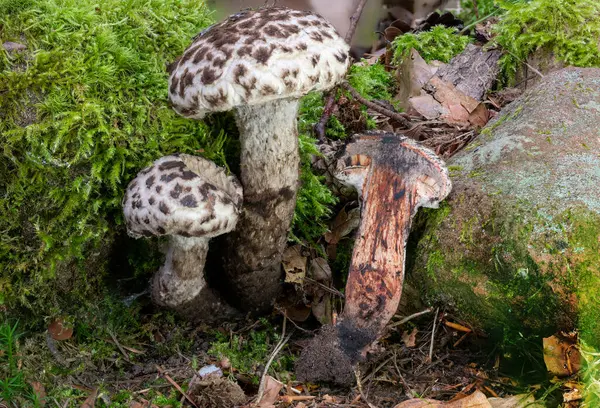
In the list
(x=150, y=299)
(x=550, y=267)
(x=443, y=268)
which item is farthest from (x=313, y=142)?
(x=550, y=267)

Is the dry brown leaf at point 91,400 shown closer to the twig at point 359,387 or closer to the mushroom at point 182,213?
the mushroom at point 182,213

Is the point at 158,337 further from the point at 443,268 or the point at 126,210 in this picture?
the point at 443,268

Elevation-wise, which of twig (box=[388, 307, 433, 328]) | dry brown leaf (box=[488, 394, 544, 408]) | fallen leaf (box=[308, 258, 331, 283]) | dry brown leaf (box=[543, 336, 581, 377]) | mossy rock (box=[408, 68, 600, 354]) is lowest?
fallen leaf (box=[308, 258, 331, 283])

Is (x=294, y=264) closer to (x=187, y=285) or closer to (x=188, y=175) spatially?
(x=187, y=285)

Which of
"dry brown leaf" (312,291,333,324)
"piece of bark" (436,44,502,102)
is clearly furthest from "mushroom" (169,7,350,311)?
"piece of bark" (436,44,502,102)

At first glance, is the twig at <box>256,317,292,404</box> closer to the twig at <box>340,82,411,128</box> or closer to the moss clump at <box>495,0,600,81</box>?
the twig at <box>340,82,411,128</box>

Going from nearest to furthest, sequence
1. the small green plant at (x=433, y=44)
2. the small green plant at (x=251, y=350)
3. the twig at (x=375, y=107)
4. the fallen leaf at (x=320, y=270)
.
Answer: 1. the small green plant at (x=251, y=350)
2. the fallen leaf at (x=320, y=270)
3. the twig at (x=375, y=107)
4. the small green plant at (x=433, y=44)

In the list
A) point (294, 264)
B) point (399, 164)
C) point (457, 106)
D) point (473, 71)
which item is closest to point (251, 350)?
point (294, 264)

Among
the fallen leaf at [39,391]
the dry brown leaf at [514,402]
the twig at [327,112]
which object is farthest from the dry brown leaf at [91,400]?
the twig at [327,112]
